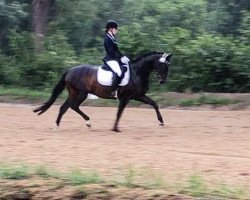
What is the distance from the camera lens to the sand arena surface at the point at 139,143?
39.5 ft

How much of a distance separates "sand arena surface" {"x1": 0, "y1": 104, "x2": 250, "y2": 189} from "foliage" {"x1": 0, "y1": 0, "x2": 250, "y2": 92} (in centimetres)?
342

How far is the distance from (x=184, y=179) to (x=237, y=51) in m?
16.8

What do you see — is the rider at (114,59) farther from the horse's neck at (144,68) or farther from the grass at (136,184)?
the grass at (136,184)

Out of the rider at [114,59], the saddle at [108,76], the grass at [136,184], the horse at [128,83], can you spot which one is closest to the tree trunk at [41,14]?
the horse at [128,83]

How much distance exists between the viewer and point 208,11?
37.2 m

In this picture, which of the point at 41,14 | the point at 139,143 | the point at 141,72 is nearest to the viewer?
the point at 139,143

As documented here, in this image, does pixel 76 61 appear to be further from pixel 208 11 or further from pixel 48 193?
pixel 48 193

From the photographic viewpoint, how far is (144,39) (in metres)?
29.0

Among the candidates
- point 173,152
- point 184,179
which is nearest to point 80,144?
point 173,152

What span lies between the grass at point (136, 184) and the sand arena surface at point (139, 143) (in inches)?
43.0

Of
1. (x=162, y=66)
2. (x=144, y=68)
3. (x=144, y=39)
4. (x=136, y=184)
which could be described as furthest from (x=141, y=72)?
(x=144, y=39)

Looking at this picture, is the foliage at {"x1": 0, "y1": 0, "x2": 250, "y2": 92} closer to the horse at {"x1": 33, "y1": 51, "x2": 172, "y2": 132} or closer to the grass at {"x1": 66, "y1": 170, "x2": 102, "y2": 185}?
the horse at {"x1": 33, "y1": 51, "x2": 172, "y2": 132}

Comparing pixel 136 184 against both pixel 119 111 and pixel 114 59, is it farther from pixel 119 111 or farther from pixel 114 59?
pixel 114 59

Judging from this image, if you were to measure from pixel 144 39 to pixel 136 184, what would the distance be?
66.9ft
